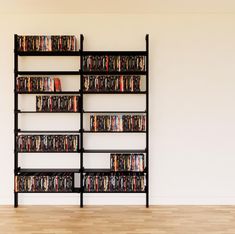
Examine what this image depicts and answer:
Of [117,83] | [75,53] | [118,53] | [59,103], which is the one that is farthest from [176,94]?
[59,103]

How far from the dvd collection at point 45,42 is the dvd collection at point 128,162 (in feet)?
5.11

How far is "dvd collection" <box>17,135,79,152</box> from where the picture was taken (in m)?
3.79

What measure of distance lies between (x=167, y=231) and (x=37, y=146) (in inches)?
74.5

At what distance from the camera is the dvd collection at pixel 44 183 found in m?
3.79

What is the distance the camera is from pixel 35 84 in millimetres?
3811

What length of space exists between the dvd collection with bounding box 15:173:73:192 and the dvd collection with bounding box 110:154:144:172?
61 cm

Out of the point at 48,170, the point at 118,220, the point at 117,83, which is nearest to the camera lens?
the point at 118,220

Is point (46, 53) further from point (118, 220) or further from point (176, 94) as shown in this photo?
point (118, 220)

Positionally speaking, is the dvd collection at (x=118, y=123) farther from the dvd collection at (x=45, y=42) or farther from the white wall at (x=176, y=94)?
the dvd collection at (x=45, y=42)

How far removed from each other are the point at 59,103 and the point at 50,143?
0.53 m

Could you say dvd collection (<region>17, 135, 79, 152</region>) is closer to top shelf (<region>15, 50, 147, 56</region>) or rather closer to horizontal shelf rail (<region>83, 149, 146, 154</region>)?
horizontal shelf rail (<region>83, 149, 146, 154</region>)

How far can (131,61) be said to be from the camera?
3.81m

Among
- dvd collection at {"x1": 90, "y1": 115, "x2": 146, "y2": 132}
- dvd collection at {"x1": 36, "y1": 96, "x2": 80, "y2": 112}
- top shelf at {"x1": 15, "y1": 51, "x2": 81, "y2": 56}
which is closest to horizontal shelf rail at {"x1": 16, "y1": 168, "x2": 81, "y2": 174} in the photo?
dvd collection at {"x1": 90, "y1": 115, "x2": 146, "y2": 132}

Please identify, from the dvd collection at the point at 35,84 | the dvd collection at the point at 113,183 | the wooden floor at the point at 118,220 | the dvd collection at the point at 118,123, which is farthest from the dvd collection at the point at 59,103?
the wooden floor at the point at 118,220
